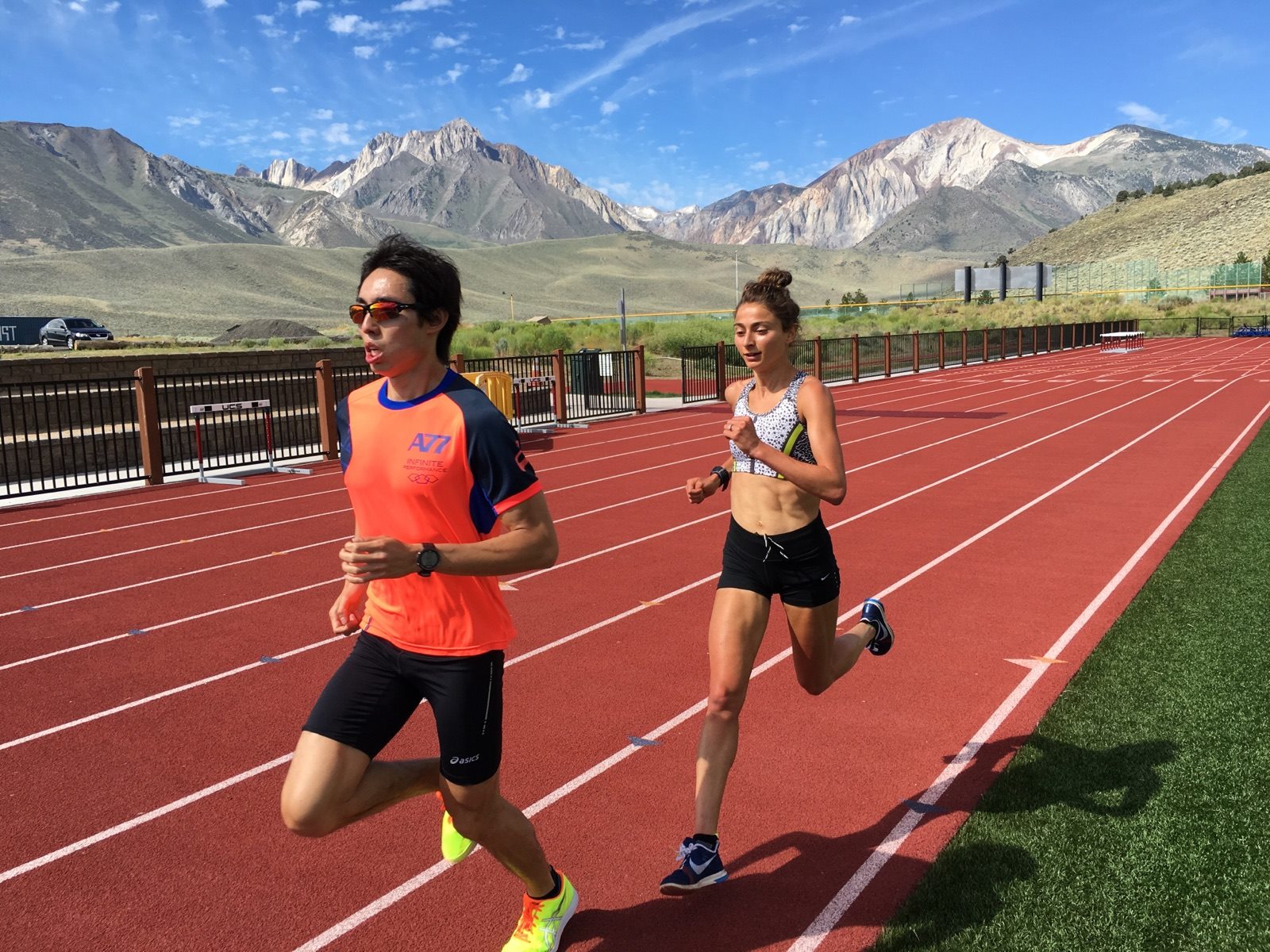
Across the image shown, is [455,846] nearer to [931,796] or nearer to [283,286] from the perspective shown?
[931,796]

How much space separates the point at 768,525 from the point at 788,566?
6.8 inches

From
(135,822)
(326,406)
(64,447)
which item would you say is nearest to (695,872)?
(135,822)

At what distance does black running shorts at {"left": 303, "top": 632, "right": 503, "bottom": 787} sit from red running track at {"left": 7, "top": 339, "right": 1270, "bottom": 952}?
2.81 ft

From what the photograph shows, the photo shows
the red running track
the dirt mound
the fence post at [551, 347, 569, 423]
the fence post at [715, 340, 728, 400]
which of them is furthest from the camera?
the dirt mound

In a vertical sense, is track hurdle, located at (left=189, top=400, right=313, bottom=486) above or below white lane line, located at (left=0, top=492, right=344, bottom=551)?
above

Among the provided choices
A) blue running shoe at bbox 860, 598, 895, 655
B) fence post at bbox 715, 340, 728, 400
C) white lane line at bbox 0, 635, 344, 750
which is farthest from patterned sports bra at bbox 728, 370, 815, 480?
fence post at bbox 715, 340, 728, 400

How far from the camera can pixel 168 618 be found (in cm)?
719

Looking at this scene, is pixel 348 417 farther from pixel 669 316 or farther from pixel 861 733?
pixel 669 316

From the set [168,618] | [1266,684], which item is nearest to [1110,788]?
[1266,684]

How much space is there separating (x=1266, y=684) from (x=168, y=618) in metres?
6.91

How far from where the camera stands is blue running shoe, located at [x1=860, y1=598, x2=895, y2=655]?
4660mm

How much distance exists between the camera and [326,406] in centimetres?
1645

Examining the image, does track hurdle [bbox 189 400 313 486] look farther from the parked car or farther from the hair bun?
the parked car

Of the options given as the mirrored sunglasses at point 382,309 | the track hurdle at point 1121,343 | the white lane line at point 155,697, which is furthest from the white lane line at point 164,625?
the track hurdle at point 1121,343
